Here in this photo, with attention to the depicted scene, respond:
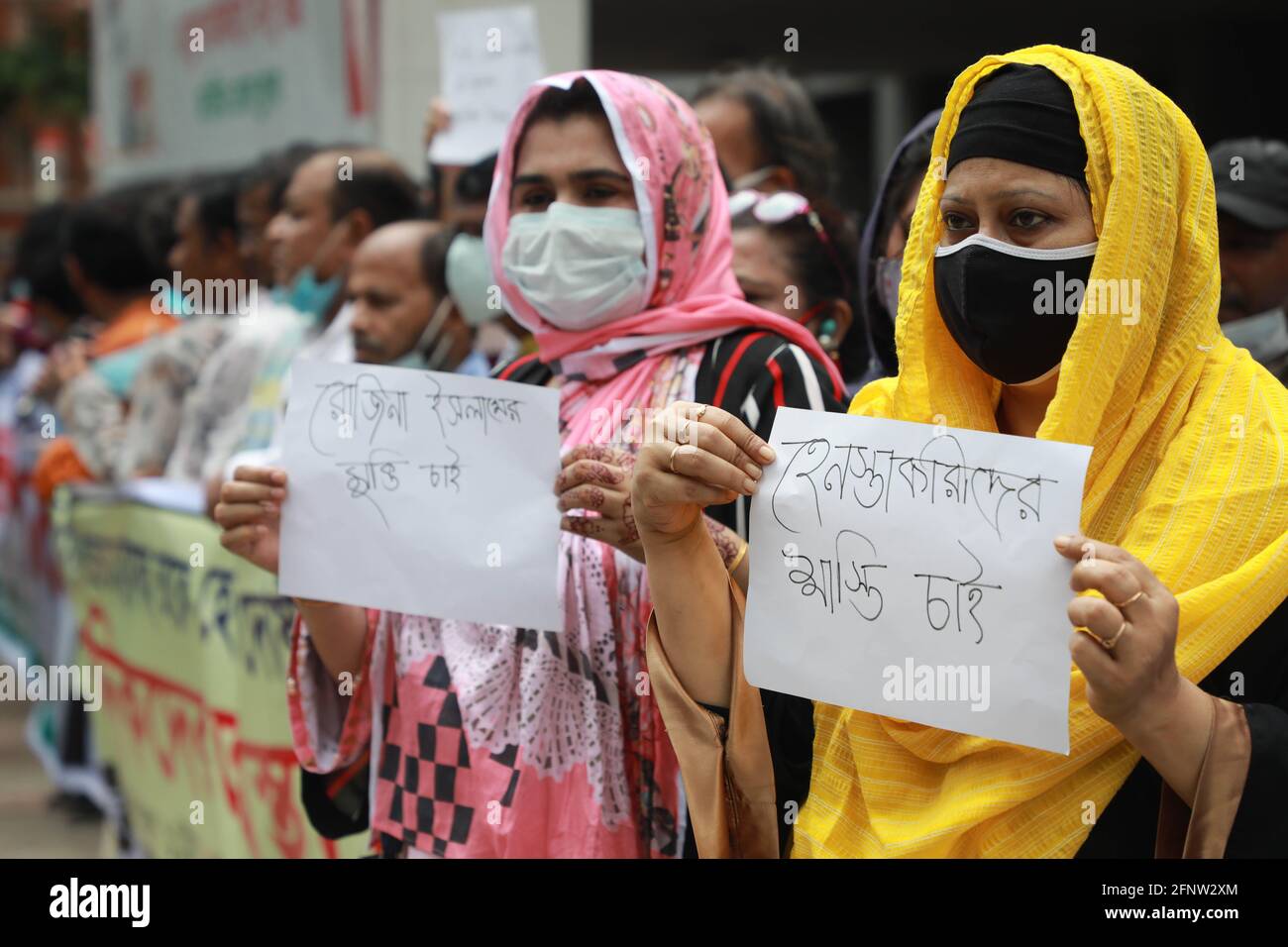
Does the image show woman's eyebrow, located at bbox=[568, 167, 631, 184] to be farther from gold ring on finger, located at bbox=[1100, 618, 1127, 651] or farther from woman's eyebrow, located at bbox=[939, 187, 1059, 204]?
gold ring on finger, located at bbox=[1100, 618, 1127, 651]

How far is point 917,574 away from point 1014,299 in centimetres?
36

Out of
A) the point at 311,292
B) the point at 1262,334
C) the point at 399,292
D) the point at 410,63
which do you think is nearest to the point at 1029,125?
the point at 1262,334

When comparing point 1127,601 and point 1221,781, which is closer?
point 1127,601

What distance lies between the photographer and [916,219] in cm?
203

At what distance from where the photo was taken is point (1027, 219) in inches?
74.0

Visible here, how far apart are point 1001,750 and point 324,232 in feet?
12.4

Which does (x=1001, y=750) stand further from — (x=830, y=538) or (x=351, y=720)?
(x=351, y=720)

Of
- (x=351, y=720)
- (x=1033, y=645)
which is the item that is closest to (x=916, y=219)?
(x=1033, y=645)

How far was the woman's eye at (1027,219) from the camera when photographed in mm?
1871

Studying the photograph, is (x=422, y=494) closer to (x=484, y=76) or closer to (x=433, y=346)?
(x=433, y=346)

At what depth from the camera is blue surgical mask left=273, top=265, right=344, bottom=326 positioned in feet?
16.7
